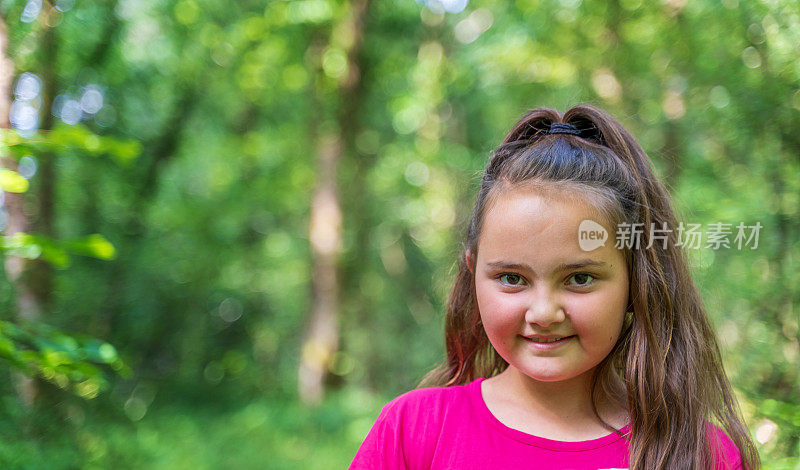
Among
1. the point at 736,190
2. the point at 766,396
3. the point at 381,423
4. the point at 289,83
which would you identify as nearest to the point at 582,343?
the point at 381,423

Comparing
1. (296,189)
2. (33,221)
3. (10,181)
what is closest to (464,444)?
(10,181)

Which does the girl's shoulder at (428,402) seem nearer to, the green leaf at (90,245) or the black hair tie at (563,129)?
the black hair tie at (563,129)

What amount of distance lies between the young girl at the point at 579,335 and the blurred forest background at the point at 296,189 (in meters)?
0.39

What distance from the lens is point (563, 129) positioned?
1659mm

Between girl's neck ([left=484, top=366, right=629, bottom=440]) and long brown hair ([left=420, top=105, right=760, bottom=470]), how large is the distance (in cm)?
3

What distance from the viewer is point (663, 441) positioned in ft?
4.96

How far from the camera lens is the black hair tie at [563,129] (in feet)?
5.43

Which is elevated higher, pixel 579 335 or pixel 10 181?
pixel 10 181

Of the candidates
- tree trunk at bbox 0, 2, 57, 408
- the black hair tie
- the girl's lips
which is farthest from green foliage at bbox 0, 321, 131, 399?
the black hair tie

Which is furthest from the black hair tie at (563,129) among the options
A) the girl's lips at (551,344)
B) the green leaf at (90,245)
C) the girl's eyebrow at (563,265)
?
the green leaf at (90,245)

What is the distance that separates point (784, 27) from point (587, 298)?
2.12m

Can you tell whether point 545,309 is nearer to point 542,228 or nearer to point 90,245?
point 542,228

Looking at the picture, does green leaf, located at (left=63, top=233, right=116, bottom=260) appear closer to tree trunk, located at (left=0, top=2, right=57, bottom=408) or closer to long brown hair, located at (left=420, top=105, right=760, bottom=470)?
tree trunk, located at (left=0, top=2, right=57, bottom=408)

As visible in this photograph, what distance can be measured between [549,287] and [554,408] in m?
0.34
